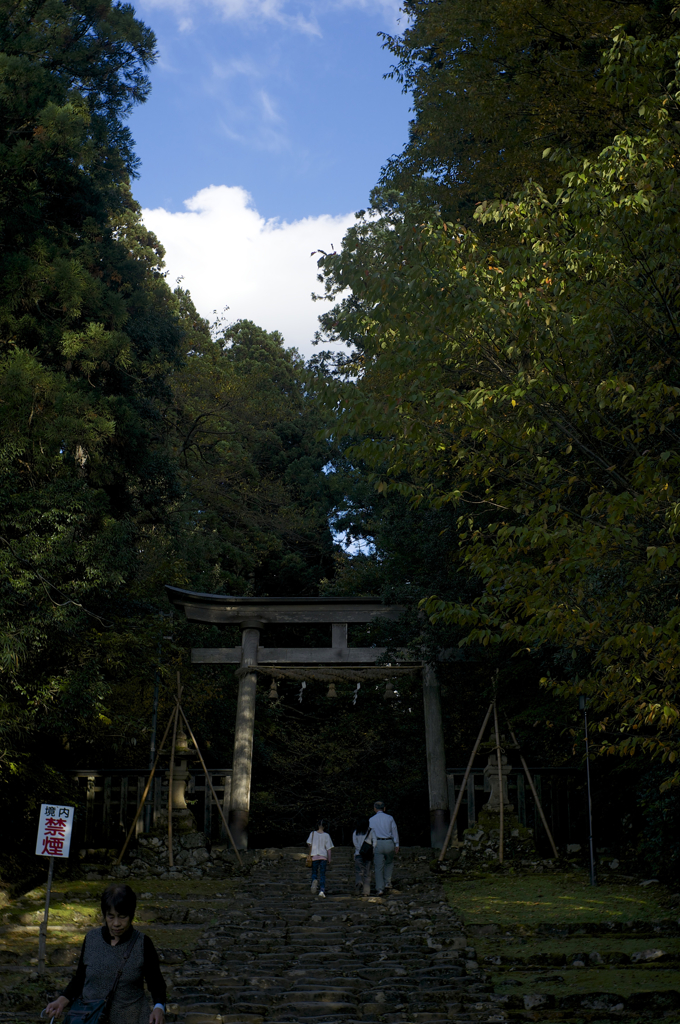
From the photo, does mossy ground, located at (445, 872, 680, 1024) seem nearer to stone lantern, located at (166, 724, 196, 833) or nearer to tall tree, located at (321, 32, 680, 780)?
tall tree, located at (321, 32, 680, 780)

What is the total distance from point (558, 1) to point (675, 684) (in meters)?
9.61

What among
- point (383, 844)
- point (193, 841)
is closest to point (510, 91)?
point (383, 844)

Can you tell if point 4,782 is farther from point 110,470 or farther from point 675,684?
point 675,684

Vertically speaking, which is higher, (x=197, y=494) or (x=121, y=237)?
(x=121, y=237)

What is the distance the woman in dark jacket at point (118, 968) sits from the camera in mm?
3910

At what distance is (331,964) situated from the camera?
8.13 meters

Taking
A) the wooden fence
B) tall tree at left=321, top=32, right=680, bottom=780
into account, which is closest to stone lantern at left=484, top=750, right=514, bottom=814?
the wooden fence

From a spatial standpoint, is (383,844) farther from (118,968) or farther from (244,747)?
(118,968)

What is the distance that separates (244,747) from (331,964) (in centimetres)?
827

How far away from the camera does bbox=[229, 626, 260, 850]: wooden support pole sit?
15531 millimetres

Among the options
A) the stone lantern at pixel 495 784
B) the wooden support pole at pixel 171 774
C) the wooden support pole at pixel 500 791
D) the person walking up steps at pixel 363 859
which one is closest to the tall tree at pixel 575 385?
the person walking up steps at pixel 363 859

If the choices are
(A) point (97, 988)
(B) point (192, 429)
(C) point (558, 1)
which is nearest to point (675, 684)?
(A) point (97, 988)

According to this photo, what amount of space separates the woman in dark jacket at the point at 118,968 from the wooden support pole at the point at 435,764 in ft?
39.7

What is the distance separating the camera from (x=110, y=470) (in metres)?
16.8
